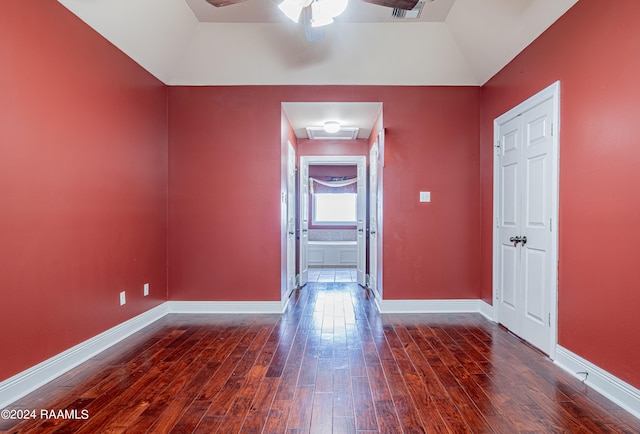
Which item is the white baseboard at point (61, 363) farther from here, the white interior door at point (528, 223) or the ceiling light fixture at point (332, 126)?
the white interior door at point (528, 223)

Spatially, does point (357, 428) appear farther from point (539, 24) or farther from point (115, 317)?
point (539, 24)

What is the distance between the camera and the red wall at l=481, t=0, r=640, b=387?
1971 mm

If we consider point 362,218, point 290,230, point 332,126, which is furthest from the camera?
point 362,218

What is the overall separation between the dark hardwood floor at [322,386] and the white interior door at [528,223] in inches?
10.5

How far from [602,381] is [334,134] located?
4188mm

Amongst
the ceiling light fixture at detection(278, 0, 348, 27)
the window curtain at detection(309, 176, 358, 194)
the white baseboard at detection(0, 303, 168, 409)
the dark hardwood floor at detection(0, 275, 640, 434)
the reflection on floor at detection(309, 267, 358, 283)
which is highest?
the ceiling light fixture at detection(278, 0, 348, 27)

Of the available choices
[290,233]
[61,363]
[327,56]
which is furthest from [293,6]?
[290,233]

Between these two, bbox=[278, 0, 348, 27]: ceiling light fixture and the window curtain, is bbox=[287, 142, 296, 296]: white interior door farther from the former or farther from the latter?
the window curtain

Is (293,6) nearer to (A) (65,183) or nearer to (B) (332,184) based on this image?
(A) (65,183)

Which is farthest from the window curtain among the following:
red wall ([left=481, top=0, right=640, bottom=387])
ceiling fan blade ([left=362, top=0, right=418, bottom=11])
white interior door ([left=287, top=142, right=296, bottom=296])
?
ceiling fan blade ([left=362, top=0, right=418, bottom=11])

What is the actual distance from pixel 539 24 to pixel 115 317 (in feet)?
14.1

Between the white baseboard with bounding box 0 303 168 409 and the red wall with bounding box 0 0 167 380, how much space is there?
5 centimetres

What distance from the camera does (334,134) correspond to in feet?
17.3

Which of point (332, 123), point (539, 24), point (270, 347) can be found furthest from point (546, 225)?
point (332, 123)
